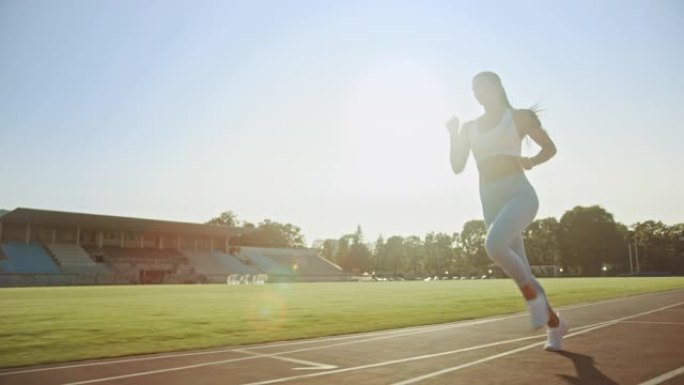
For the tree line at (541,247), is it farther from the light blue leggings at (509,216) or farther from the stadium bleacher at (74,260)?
the light blue leggings at (509,216)

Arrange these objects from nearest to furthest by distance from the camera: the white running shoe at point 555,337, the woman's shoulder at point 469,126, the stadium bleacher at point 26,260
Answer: the woman's shoulder at point 469,126
the white running shoe at point 555,337
the stadium bleacher at point 26,260

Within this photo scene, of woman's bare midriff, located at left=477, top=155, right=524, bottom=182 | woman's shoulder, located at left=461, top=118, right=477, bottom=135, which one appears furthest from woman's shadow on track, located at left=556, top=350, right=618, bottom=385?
woman's shoulder, located at left=461, top=118, right=477, bottom=135

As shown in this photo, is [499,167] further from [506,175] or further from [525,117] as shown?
[525,117]

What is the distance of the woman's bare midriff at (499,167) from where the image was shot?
4.88m

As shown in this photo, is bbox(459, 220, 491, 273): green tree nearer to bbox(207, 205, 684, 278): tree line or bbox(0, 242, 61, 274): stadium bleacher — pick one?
bbox(207, 205, 684, 278): tree line

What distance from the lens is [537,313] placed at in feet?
15.8

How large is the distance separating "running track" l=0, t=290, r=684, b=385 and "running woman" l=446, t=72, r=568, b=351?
65 cm

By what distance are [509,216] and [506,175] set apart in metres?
0.41

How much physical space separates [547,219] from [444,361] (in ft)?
417

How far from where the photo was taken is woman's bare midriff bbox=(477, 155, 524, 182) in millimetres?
4883

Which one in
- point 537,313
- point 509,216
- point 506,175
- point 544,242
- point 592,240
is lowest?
point 537,313

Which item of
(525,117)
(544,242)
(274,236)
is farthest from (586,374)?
(274,236)

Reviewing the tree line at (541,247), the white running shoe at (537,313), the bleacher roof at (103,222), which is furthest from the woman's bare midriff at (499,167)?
the tree line at (541,247)

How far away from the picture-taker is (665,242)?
383ft
